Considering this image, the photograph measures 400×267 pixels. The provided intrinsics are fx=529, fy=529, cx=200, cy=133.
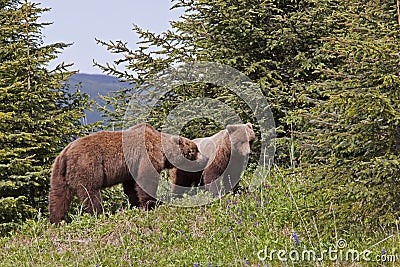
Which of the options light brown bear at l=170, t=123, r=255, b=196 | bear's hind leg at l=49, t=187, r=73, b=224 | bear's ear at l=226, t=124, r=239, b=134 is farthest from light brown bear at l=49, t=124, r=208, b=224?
bear's ear at l=226, t=124, r=239, b=134

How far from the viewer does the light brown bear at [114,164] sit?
891 cm

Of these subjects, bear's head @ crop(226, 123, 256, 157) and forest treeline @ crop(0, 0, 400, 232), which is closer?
forest treeline @ crop(0, 0, 400, 232)

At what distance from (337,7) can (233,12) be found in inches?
85.6

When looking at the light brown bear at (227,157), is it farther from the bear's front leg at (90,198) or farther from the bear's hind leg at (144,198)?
the bear's front leg at (90,198)

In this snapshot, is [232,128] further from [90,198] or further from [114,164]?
[90,198]

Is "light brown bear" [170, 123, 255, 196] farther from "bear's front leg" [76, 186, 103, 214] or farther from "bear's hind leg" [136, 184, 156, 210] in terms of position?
"bear's front leg" [76, 186, 103, 214]

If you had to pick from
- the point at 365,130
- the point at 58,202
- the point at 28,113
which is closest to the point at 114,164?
the point at 58,202

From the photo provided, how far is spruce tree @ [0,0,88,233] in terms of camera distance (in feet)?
30.7

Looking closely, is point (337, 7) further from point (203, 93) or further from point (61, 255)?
point (61, 255)

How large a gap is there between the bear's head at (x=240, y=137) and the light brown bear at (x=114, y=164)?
2.57ft

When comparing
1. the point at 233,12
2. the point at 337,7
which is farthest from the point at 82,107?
the point at 337,7

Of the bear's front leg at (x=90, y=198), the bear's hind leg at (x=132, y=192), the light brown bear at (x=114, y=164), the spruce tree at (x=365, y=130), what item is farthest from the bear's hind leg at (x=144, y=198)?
the spruce tree at (x=365, y=130)

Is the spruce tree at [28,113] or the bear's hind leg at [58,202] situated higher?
the spruce tree at [28,113]

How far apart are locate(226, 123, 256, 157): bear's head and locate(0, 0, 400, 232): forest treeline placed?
688mm
